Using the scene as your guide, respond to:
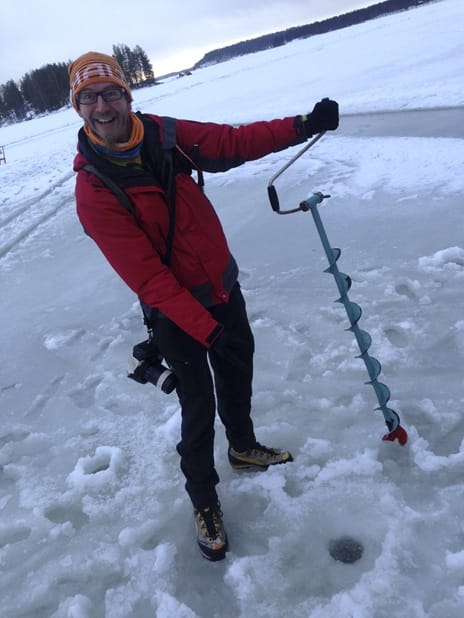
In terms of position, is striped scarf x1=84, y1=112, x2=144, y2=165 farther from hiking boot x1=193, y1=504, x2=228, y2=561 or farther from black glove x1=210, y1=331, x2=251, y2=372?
hiking boot x1=193, y1=504, x2=228, y2=561

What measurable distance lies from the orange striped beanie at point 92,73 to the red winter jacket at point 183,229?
0.19 metres

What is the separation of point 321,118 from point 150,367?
1.34 metres

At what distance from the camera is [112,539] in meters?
2.69

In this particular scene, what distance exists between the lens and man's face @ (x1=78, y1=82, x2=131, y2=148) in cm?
201

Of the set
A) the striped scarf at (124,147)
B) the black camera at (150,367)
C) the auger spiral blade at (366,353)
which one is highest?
the striped scarf at (124,147)

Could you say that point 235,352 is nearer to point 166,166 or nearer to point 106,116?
point 166,166

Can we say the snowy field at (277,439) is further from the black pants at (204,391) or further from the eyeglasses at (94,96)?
the eyeglasses at (94,96)

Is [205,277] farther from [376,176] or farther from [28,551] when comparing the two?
[376,176]

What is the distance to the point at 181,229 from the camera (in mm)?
2158

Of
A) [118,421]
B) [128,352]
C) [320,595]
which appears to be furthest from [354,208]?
[320,595]

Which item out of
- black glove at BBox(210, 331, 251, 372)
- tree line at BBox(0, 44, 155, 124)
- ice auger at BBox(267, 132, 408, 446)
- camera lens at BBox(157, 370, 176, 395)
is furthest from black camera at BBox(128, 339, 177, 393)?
tree line at BBox(0, 44, 155, 124)

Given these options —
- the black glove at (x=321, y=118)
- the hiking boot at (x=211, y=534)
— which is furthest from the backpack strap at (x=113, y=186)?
the hiking boot at (x=211, y=534)

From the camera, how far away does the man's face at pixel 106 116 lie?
2012mm

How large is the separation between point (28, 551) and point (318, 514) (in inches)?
57.9
